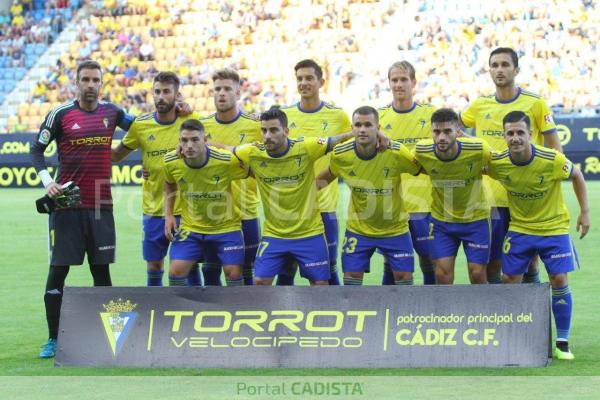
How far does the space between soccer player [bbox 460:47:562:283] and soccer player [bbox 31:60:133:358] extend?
3.00 metres

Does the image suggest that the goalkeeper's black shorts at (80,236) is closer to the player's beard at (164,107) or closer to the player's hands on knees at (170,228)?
the player's hands on knees at (170,228)

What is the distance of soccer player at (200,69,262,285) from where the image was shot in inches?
346

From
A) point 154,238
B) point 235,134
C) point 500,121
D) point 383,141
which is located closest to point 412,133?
point 500,121

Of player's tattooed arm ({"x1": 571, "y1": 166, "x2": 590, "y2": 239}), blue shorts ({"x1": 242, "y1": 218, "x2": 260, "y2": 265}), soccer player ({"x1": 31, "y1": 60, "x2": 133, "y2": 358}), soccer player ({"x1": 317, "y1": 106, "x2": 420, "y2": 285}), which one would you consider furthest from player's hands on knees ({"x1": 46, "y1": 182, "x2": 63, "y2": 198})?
player's tattooed arm ({"x1": 571, "y1": 166, "x2": 590, "y2": 239})

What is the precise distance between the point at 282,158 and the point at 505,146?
1.89 meters

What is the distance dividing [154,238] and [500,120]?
9.98 feet

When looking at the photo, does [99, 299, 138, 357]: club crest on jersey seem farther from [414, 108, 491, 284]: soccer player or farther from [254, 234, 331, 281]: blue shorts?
[414, 108, 491, 284]: soccer player

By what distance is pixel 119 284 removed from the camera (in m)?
11.5

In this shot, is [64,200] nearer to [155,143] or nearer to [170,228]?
[170,228]

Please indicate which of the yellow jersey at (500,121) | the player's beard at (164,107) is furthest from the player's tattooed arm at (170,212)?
the yellow jersey at (500,121)

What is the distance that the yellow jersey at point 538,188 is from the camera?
778 centimetres

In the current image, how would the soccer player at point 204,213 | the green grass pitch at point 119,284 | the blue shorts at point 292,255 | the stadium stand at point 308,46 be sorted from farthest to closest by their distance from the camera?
1. the stadium stand at point 308,46
2. the soccer player at point 204,213
3. the blue shorts at point 292,255
4. the green grass pitch at point 119,284
